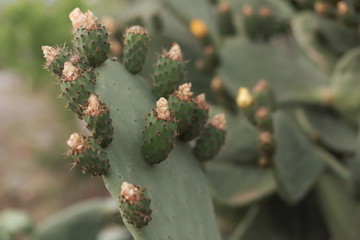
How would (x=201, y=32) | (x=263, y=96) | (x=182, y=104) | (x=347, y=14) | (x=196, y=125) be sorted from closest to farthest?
(x=182, y=104) → (x=196, y=125) → (x=263, y=96) → (x=347, y=14) → (x=201, y=32)

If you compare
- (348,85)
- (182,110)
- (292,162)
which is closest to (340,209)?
(292,162)

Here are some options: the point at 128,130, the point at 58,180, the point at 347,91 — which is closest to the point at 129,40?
the point at 128,130

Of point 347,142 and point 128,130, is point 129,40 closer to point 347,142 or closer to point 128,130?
point 128,130

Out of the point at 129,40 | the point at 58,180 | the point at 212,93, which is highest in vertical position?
the point at 58,180

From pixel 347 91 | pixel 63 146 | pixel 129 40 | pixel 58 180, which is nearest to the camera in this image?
pixel 129 40

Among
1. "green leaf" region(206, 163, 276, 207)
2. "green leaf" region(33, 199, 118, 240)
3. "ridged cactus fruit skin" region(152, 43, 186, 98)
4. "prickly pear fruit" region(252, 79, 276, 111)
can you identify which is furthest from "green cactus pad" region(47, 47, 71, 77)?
"green leaf" region(33, 199, 118, 240)

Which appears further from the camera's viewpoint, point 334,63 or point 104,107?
point 334,63

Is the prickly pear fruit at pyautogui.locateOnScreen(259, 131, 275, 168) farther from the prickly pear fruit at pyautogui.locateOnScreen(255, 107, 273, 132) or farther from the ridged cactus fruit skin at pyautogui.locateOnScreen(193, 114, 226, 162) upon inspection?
the ridged cactus fruit skin at pyautogui.locateOnScreen(193, 114, 226, 162)

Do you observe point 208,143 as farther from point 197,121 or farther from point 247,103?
point 247,103
